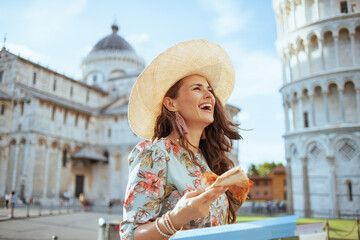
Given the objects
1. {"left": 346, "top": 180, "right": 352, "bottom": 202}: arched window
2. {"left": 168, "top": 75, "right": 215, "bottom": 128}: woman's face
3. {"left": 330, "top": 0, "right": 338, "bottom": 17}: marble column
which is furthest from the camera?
{"left": 330, "top": 0, "right": 338, "bottom": 17}: marble column

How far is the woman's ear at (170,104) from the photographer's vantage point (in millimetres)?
2412

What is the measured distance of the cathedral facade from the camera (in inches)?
1159

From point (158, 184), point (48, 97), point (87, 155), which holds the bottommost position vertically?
point (158, 184)

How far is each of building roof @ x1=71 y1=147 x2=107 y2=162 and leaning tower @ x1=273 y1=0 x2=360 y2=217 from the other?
2313 cm

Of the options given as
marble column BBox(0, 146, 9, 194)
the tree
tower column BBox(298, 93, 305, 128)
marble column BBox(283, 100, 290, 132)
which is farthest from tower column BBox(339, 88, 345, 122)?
the tree

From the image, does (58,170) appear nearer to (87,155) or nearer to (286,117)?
(87,155)

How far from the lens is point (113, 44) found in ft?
172

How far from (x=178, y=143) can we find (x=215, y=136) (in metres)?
0.57

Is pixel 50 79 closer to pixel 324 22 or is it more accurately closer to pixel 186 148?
pixel 324 22

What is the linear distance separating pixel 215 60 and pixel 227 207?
1305mm

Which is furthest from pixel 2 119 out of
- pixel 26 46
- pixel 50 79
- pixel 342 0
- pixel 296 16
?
pixel 342 0

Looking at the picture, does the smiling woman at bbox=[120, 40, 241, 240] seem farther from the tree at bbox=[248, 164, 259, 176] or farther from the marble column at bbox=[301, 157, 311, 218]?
the tree at bbox=[248, 164, 259, 176]

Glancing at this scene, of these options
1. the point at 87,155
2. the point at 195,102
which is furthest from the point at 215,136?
the point at 87,155

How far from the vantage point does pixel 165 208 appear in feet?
6.39
